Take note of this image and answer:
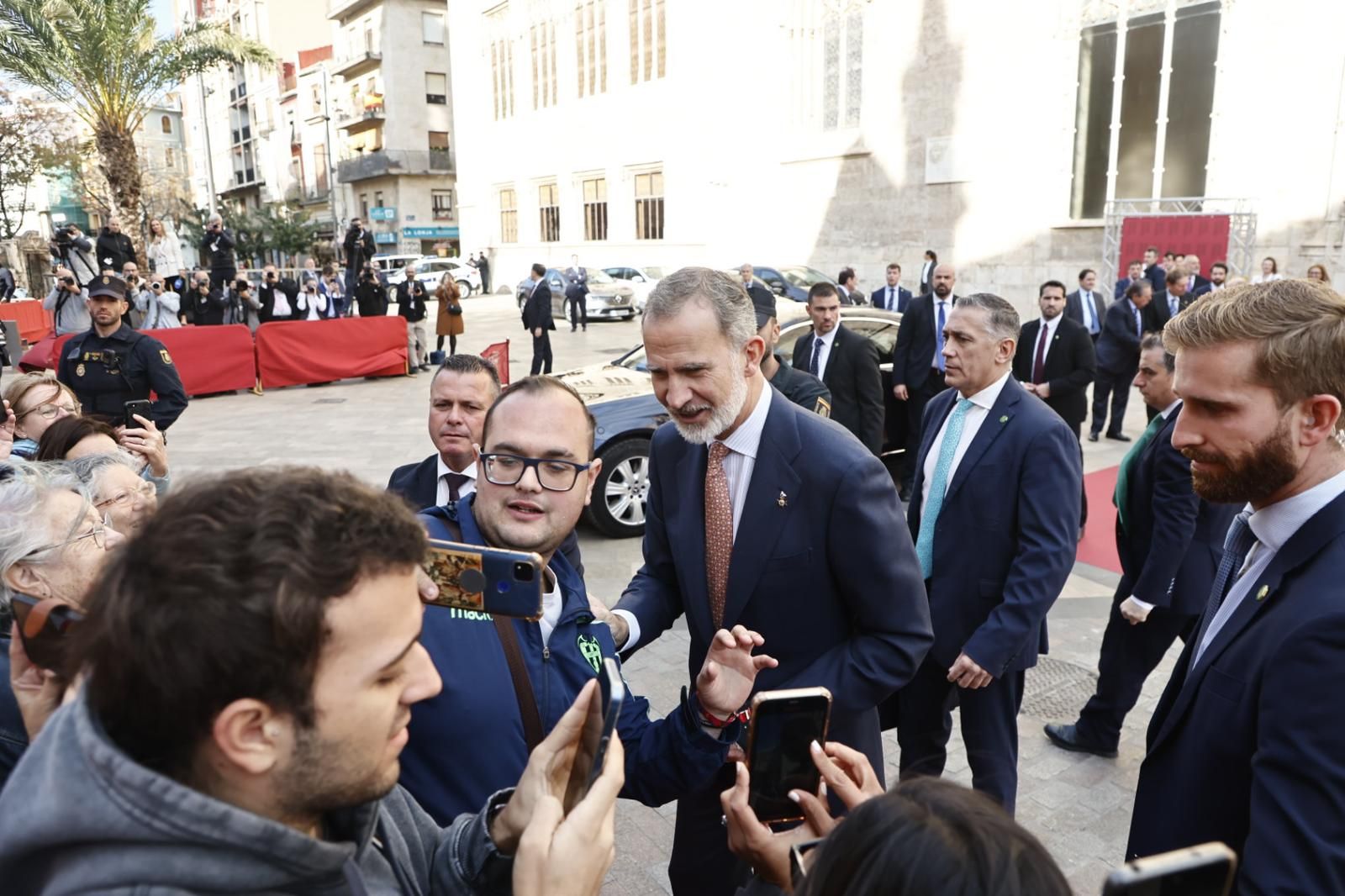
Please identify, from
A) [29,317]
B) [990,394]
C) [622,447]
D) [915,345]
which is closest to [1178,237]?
[915,345]

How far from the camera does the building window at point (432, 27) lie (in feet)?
157

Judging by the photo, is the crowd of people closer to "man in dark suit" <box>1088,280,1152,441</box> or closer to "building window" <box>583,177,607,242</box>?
"man in dark suit" <box>1088,280,1152,441</box>

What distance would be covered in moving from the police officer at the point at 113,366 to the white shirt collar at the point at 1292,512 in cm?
617

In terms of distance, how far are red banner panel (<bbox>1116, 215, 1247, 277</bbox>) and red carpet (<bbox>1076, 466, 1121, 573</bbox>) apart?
11838 mm

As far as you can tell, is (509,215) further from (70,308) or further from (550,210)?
(70,308)

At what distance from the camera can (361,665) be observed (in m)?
1.03

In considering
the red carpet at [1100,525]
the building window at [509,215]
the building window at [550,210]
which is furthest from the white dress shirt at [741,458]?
the building window at [509,215]

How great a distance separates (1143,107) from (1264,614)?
76.2 feet

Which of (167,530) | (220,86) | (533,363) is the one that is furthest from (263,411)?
(220,86)

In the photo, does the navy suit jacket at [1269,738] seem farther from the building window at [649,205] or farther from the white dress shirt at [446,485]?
the building window at [649,205]

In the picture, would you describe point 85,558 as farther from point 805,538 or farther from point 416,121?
point 416,121

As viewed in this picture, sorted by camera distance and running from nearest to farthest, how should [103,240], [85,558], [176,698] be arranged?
[176,698] < [85,558] < [103,240]

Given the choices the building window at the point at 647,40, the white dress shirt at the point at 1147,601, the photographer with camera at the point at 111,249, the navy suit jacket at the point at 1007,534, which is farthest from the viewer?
the building window at the point at 647,40

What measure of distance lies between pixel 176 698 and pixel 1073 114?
24018mm
